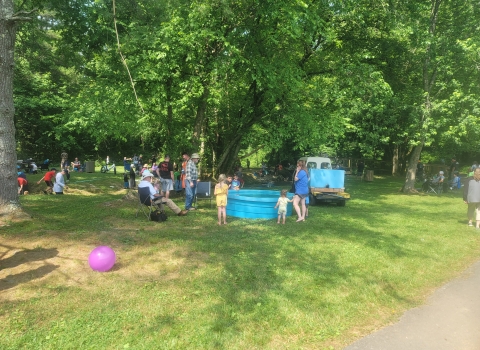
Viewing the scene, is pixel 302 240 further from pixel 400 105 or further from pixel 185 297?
pixel 400 105

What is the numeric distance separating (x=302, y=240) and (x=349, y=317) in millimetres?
3357

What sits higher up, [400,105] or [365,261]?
[400,105]

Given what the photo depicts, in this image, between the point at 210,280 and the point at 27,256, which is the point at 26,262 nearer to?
the point at 27,256

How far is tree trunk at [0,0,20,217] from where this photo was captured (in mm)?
7605

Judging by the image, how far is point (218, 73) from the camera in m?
12.3

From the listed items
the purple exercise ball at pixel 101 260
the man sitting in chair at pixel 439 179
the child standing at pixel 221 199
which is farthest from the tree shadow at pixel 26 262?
the man sitting in chair at pixel 439 179

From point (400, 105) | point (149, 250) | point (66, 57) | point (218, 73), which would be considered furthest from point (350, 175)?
point (149, 250)

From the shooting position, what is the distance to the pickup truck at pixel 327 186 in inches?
537

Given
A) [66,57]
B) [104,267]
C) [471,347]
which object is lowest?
[471,347]

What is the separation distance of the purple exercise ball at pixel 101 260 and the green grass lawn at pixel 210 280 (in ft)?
0.47

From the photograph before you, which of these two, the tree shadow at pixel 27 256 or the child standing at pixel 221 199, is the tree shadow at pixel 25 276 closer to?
the tree shadow at pixel 27 256

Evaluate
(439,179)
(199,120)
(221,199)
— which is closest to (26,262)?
(221,199)

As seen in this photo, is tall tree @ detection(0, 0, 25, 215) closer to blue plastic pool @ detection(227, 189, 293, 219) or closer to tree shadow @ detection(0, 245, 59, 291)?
tree shadow @ detection(0, 245, 59, 291)


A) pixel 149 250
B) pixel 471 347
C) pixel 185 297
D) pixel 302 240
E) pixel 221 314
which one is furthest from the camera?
pixel 302 240
